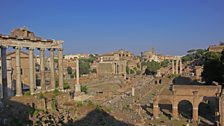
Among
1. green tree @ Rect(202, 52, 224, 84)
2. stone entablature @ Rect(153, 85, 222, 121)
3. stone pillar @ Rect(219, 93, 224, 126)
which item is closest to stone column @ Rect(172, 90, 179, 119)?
stone entablature @ Rect(153, 85, 222, 121)

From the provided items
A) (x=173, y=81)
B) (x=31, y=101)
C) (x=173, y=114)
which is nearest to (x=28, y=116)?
(x=31, y=101)

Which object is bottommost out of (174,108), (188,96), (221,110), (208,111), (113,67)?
(208,111)

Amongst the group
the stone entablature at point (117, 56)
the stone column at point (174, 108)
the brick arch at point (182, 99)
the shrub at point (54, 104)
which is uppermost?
the stone entablature at point (117, 56)

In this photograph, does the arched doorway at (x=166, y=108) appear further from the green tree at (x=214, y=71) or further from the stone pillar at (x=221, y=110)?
the green tree at (x=214, y=71)

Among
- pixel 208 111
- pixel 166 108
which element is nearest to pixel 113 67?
pixel 166 108

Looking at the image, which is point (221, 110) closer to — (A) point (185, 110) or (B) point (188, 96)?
(B) point (188, 96)

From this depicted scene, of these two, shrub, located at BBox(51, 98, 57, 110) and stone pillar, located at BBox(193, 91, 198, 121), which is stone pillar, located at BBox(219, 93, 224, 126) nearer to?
stone pillar, located at BBox(193, 91, 198, 121)

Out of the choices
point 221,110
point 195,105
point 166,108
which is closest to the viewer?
point 221,110

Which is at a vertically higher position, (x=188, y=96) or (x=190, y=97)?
(x=188, y=96)

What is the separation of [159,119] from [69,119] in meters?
12.5

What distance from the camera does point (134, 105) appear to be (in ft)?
111

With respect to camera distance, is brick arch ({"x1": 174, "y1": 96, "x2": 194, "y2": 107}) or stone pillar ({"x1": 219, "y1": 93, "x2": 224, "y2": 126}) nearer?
stone pillar ({"x1": 219, "y1": 93, "x2": 224, "y2": 126})

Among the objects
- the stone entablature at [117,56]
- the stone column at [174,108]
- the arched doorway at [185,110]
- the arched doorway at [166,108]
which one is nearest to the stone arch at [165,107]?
the arched doorway at [166,108]

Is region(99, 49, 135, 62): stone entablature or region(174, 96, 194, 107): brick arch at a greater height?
region(99, 49, 135, 62): stone entablature
